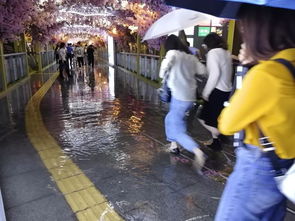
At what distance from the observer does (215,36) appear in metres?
3.63

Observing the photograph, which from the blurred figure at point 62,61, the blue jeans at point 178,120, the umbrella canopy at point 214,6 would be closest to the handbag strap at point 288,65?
the umbrella canopy at point 214,6

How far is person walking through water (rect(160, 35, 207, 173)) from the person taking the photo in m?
3.38

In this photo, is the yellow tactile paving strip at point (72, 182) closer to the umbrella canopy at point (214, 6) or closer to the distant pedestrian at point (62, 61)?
the umbrella canopy at point (214, 6)

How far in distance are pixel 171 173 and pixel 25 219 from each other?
1.64 meters

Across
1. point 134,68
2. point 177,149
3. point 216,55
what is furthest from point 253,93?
point 134,68

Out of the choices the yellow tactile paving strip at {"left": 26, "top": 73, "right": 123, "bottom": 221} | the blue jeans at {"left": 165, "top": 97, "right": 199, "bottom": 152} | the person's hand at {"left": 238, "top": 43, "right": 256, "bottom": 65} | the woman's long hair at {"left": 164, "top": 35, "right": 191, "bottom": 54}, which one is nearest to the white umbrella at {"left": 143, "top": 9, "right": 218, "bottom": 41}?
the woman's long hair at {"left": 164, "top": 35, "right": 191, "bottom": 54}

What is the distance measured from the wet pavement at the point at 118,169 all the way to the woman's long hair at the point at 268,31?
5.59 feet

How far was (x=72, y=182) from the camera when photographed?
2996 millimetres

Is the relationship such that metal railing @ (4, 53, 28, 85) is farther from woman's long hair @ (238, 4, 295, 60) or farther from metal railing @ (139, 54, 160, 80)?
woman's long hair @ (238, 4, 295, 60)

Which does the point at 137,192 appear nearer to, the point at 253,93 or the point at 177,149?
the point at 177,149

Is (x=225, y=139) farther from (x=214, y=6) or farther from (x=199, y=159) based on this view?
(x=214, y=6)

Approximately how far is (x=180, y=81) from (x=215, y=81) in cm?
50

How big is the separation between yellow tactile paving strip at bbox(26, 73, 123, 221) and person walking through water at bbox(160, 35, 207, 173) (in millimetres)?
1261

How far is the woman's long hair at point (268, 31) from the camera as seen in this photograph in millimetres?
1194
